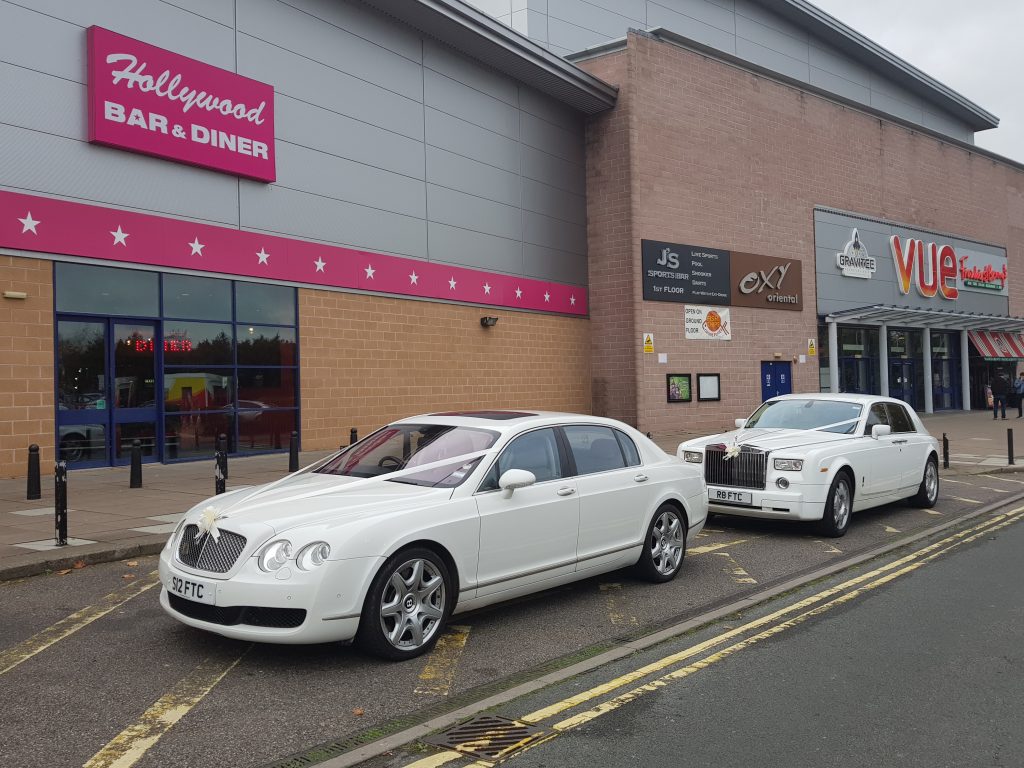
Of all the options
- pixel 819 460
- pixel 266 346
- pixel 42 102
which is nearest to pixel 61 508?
pixel 819 460

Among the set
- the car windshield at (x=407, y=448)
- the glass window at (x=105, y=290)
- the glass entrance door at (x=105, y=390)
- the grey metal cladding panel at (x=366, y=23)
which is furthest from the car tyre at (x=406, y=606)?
the grey metal cladding panel at (x=366, y=23)

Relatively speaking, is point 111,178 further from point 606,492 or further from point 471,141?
point 606,492

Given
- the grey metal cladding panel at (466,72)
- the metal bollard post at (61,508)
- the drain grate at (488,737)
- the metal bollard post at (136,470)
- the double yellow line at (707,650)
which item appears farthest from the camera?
the grey metal cladding panel at (466,72)

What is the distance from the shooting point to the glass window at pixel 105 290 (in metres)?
14.6

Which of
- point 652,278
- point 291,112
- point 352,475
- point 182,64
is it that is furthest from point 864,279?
point 352,475

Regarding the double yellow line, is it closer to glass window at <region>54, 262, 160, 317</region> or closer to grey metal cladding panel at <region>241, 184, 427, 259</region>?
glass window at <region>54, 262, 160, 317</region>

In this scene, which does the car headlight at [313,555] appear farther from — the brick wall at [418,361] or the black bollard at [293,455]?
the brick wall at [418,361]

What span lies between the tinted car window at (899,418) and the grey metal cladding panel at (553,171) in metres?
15.0

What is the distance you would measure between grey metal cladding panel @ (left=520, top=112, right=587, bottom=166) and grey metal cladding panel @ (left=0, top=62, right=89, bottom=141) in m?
12.6

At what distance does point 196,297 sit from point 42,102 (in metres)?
4.17

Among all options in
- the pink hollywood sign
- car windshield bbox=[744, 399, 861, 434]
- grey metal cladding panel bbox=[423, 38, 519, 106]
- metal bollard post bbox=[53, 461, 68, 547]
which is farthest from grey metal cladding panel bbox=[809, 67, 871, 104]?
metal bollard post bbox=[53, 461, 68, 547]

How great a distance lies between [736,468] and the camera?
9.80m

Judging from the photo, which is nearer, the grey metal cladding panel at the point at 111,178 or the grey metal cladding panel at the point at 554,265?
the grey metal cladding panel at the point at 111,178

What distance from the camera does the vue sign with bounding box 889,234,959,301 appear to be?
3672cm
